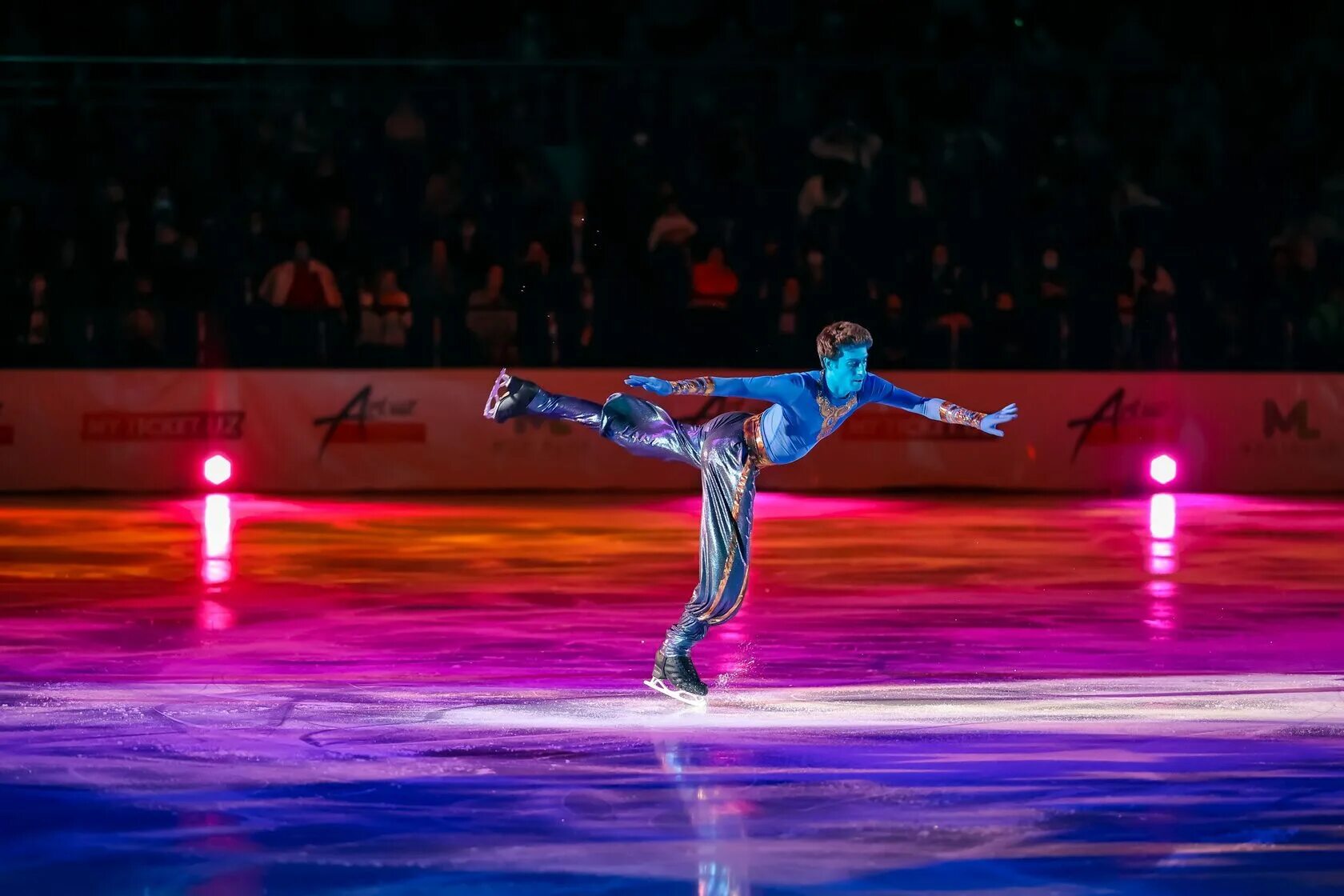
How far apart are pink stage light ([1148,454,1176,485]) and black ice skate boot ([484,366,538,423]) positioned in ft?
41.8

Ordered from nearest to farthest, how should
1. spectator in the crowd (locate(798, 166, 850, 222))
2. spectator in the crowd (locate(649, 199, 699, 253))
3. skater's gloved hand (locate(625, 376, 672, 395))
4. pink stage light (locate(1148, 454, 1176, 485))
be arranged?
skater's gloved hand (locate(625, 376, 672, 395)), pink stage light (locate(1148, 454, 1176, 485)), spectator in the crowd (locate(649, 199, 699, 253)), spectator in the crowd (locate(798, 166, 850, 222))

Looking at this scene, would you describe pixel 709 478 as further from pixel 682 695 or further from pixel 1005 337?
pixel 1005 337

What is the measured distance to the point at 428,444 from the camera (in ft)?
61.1

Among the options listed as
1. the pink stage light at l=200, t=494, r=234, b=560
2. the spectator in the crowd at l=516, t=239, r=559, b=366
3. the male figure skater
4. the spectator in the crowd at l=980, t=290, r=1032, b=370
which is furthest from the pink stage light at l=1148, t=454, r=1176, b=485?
the male figure skater

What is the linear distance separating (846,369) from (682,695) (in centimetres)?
154

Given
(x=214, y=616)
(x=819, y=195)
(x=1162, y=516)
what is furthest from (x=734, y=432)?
(x=819, y=195)

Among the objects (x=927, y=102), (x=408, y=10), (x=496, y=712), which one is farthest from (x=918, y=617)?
(x=408, y=10)

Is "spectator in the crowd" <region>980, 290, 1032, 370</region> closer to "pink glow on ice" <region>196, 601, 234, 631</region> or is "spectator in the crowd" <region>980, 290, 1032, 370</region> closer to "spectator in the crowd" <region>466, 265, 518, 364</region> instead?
"spectator in the crowd" <region>466, 265, 518, 364</region>

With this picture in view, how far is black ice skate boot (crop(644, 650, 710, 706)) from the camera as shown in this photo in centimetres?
707

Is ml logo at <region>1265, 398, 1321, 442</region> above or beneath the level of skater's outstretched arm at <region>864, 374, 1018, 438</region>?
beneath

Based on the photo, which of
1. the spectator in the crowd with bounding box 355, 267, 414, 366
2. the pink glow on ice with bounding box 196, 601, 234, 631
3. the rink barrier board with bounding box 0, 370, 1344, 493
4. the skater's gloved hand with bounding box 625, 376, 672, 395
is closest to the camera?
the skater's gloved hand with bounding box 625, 376, 672, 395

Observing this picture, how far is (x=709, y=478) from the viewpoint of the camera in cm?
692

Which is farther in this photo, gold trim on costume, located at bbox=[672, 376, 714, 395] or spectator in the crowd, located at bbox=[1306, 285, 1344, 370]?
spectator in the crowd, located at bbox=[1306, 285, 1344, 370]

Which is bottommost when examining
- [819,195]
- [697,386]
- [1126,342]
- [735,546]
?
[735,546]
